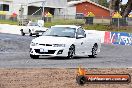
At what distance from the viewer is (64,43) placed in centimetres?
1897

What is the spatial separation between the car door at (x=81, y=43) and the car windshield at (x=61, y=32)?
28 centimetres

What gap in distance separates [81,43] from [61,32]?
3.20 ft

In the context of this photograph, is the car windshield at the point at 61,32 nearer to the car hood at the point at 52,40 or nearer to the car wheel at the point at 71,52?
the car hood at the point at 52,40

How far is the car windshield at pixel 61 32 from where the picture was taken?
19875 millimetres

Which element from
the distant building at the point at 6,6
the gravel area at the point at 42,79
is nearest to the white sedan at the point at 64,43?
the gravel area at the point at 42,79

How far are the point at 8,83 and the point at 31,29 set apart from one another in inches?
1409

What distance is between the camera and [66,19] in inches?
2440

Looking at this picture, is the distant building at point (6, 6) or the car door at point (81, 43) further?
the distant building at point (6, 6)

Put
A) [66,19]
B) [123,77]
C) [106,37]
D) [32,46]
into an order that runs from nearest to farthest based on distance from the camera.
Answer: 1. [123,77]
2. [32,46]
3. [106,37]
4. [66,19]

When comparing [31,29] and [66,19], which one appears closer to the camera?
[31,29]

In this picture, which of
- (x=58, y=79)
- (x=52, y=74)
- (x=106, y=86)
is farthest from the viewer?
(x=52, y=74)

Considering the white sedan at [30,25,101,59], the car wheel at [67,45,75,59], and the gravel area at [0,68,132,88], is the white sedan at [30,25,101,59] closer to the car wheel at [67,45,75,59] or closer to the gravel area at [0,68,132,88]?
the car wheel at [67,45,75,59]

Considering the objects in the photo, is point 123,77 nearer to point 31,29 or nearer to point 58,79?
point 58,79

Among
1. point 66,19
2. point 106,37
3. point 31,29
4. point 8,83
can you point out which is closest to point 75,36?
point 8,83
